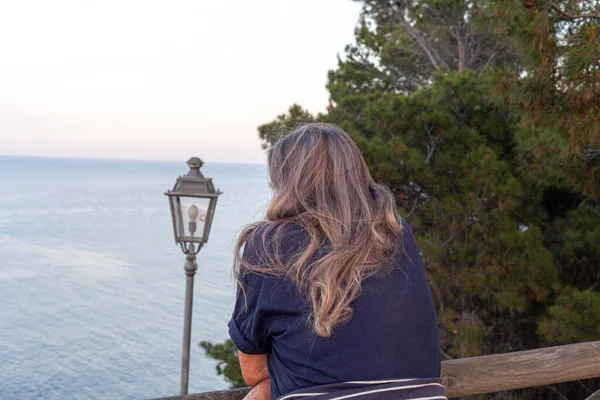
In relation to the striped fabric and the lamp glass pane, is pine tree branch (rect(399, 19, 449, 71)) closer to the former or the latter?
the lamp glass pane

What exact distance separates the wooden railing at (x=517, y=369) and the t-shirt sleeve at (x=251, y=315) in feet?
0.94

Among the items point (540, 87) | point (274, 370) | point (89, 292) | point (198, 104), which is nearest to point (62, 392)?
point (89, 292)

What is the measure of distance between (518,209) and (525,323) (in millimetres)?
1250

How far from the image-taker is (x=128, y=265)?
25.5 meters

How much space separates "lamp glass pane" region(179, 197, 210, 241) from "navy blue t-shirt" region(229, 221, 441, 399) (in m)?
3.58

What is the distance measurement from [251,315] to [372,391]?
293 millimetres

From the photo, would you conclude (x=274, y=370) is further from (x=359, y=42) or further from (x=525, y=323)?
(x=359, y=42)

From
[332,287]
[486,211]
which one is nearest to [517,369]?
[332,287]

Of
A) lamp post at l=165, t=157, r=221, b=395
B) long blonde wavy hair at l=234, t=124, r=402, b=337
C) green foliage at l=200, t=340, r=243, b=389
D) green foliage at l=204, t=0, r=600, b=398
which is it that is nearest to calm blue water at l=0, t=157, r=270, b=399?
long blonde wavy hair at l=234, t=124, r=402, b=337

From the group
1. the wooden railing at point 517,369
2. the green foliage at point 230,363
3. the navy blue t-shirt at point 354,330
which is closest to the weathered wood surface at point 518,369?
the wooden railing at point 517,369

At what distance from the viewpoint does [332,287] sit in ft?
3.83

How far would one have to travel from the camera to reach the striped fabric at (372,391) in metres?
1.16

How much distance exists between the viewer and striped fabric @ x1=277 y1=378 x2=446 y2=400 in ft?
3.81

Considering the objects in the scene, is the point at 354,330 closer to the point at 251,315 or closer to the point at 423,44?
the point at 251,315
